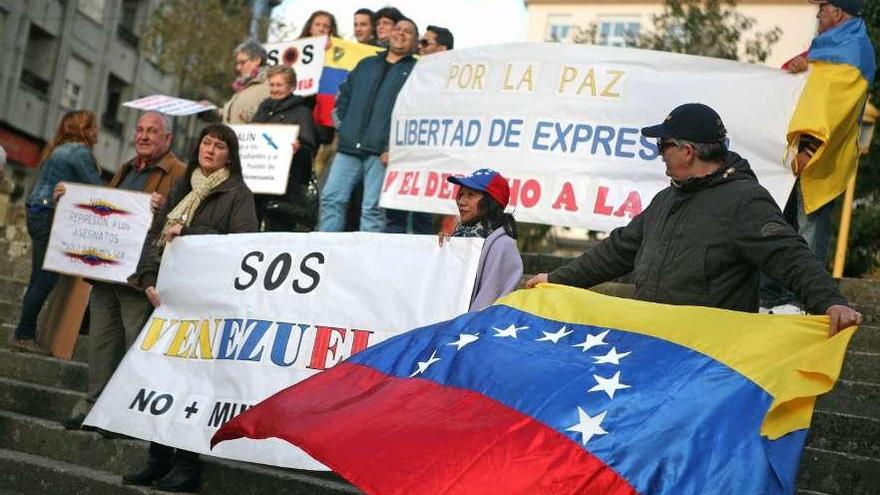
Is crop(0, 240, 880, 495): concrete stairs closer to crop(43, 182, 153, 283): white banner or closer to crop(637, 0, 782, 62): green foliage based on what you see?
crop(43, 182, 153, 283): white banner

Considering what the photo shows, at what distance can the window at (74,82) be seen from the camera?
139 ft

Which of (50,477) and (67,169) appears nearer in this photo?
(50,477)

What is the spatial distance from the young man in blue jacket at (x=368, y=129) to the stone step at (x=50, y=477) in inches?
114

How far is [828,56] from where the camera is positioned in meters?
8.20

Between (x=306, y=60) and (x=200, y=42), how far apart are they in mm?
20863

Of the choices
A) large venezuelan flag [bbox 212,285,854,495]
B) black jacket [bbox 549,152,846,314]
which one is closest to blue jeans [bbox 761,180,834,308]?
black jacket [bbox 549,152,846,314]

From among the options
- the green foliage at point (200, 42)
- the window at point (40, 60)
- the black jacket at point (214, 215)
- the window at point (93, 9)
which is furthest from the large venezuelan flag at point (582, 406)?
the window at point (93, 9)

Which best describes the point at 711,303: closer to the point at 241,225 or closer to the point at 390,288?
the point at 390,288

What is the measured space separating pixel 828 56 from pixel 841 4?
389 millimetres

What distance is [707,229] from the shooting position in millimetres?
5480

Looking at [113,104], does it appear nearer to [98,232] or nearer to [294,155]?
[294,155]

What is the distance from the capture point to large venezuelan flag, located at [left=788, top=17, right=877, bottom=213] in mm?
8031

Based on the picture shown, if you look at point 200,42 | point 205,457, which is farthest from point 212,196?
point 200,42

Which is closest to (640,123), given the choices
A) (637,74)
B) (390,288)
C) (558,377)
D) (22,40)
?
(637,74)
